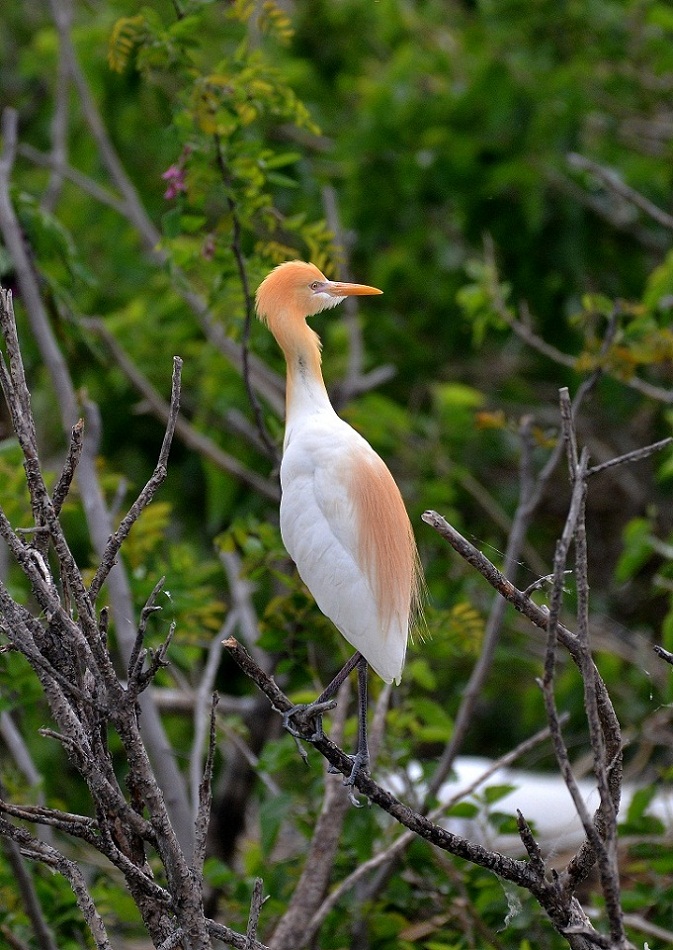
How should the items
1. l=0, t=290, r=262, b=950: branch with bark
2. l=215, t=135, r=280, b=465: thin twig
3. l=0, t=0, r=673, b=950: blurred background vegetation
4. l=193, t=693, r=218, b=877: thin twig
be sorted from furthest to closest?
1. l=0, t=0, r=673, b=950: blurred background vegetation
2. l=215, t=135, r=280, b=465: thin twig
3. l=193, t=693, r=218, b=877: thin twig
4. l=0, t=290, r=262, b=950: branch with bark

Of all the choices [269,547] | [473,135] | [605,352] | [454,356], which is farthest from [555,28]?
[269,547]

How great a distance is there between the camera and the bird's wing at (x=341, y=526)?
2258 millimetres

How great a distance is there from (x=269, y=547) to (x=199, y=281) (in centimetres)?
130

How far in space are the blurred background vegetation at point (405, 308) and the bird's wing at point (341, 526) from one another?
62 centimetres

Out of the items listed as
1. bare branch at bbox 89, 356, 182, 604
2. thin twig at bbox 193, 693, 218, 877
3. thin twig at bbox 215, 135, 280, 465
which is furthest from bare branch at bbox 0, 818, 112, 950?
thin twig at bbox 215, 135, 280, 465

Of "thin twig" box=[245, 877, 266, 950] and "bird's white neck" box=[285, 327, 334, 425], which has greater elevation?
"bird's white neck" box=[285, 327, 334, 425]

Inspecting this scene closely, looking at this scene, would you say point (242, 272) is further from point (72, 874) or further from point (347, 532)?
point (72, 874)

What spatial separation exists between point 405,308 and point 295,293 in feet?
12.3

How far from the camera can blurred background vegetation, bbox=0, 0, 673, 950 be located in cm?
305

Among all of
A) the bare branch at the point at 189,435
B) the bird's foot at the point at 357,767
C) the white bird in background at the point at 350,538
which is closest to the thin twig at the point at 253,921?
the bird's foot at the point at 357,767

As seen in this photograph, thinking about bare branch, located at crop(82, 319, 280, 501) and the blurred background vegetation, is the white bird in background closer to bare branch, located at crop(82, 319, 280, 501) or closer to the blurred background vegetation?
the blurred background vegetation

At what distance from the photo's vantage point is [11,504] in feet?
9.87

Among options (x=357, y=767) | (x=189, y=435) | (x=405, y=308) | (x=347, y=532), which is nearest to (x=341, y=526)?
(x=347, y=532)

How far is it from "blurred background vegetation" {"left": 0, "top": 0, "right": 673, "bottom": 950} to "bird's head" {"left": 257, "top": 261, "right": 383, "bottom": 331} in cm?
44
